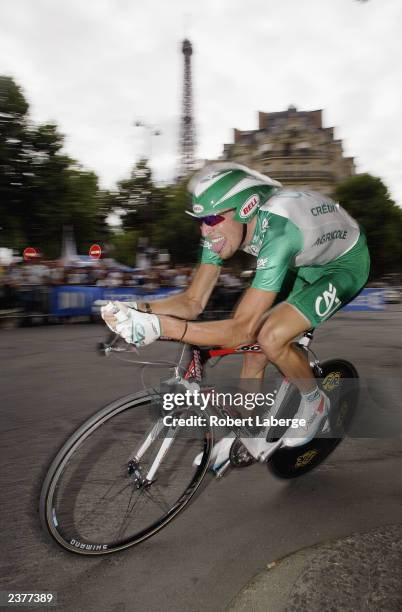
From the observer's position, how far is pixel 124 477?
2609 mm

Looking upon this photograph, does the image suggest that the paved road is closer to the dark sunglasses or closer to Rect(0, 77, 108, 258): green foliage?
the dark sunglasses

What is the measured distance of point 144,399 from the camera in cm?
242

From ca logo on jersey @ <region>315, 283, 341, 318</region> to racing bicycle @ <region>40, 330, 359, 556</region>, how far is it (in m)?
0.42

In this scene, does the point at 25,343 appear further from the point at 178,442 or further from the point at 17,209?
the point at 17,209

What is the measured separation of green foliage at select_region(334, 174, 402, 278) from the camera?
155 ft

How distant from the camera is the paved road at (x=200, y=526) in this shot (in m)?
2.16

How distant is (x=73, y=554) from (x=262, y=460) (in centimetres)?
110

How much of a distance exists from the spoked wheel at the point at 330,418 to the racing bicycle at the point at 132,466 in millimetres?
310

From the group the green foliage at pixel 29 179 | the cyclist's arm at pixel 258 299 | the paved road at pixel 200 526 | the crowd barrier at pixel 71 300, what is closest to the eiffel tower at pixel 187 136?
the green foliage at pixel 29 179

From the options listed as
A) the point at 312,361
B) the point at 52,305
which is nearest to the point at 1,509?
the point at 312,361

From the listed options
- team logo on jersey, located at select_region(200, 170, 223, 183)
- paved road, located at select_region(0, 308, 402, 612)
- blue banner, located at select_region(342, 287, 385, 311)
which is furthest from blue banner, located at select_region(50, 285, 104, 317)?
team logo on jersey, located at select_region(200, 170, 223, 183)

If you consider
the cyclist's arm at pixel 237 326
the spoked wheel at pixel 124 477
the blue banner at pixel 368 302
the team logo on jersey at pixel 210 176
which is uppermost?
the team logo on jersey at pixel 210 176

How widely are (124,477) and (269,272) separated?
51.5 inches

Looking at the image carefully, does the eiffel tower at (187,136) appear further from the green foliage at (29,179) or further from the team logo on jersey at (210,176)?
the team logo on jersey at (210,176)
